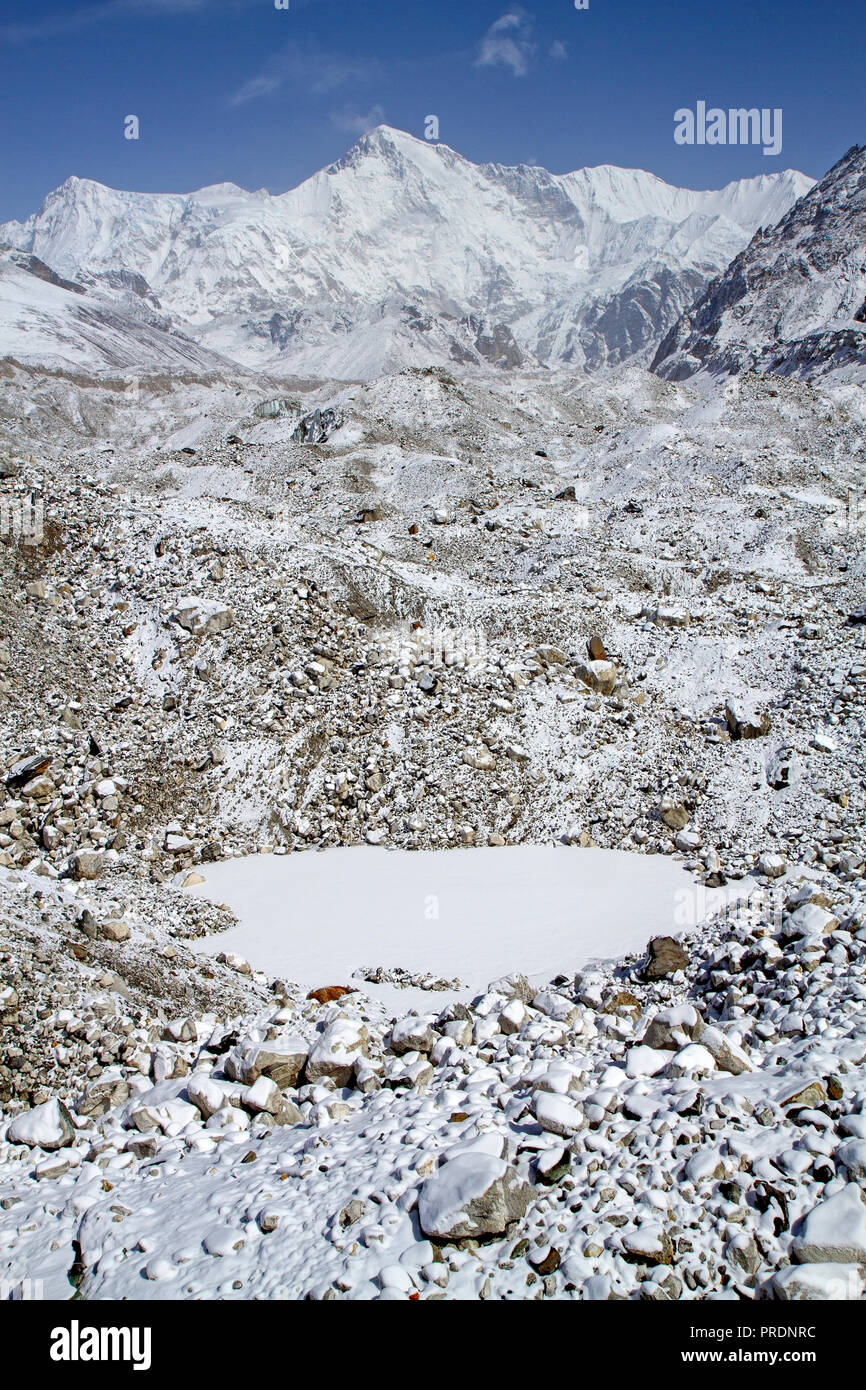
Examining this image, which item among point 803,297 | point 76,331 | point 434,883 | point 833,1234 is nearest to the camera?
point 833,1234

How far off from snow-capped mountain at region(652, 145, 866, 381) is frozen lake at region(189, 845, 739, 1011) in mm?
54542

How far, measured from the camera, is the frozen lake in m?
8.12

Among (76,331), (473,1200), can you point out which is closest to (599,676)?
(473,1200)

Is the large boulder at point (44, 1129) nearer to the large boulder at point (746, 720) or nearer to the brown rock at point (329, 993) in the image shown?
the brown rock at point (329, 993)

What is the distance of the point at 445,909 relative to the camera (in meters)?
9.16

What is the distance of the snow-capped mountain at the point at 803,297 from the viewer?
5891cm

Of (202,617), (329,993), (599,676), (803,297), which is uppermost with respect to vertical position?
(803,297)

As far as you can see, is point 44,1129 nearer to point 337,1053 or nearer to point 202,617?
point 337,1053

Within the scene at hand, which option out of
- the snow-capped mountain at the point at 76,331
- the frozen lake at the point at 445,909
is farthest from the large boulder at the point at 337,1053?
the snow-capped mountain at the point at 76,331

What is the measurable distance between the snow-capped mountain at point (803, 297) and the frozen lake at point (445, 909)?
179 ft

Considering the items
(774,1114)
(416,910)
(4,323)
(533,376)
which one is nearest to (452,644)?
(416,910)

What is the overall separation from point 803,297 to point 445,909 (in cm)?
7615
